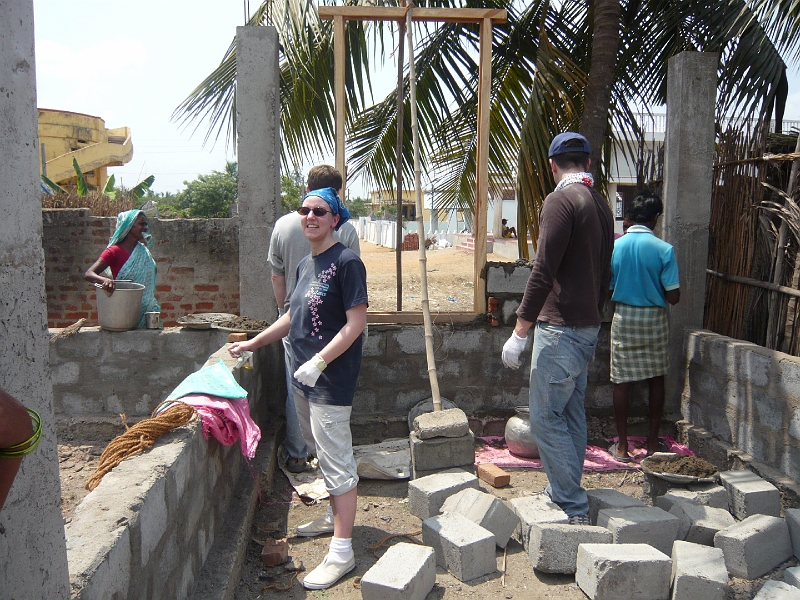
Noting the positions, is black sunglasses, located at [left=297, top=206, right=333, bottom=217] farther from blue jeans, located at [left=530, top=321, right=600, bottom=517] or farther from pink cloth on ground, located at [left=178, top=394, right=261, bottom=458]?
blue jeans, located at [left=530, top=321, right=600, bottom=517]

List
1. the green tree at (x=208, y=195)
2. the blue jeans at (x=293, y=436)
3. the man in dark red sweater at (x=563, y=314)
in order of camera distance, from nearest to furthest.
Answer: the man in dark red sweater at (x=563, y=314) < the blue jeans at (x=293, y=436) < the green tree at (x=208, y=195)

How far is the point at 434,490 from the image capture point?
12.6 ft

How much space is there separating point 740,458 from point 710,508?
741 millimetres

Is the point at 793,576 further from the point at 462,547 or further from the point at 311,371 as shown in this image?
the point at 311,371

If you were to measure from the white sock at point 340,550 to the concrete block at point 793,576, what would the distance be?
1.97m

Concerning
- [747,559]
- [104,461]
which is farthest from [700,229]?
[104,461]

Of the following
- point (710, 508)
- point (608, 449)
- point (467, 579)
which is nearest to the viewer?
point (467, 579)

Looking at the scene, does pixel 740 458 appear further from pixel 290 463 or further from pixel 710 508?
pixel 290 463

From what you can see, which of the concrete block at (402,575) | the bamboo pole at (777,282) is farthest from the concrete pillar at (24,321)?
the bamboo pole at (777,282)

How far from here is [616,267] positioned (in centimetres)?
486

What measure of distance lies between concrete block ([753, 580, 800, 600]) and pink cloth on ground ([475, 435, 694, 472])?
5.77ft

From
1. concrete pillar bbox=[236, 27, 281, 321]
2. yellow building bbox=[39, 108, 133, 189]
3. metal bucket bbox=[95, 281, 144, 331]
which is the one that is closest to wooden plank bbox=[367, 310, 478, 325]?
concrete pillar bbox=[236, 27, 281, 321]

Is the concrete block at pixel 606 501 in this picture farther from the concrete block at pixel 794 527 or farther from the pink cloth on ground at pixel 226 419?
the pink cloth on ground at pixel 226 419

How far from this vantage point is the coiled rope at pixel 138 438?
2.56 m
